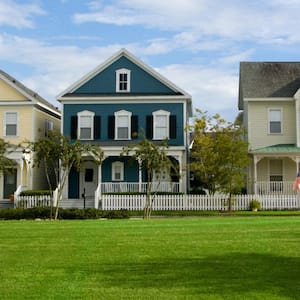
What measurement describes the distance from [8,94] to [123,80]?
742 cm

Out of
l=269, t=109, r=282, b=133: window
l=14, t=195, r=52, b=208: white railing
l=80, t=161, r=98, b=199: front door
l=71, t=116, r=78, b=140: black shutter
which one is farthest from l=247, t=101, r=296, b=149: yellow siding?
l=14, t=195, r=52, b=208: white railing

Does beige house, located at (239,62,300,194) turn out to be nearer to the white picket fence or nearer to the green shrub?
the white picket fence

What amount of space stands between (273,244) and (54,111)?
3240cm

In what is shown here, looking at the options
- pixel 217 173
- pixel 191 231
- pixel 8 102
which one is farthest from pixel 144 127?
pixel 191 231

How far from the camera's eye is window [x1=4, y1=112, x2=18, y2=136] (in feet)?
124

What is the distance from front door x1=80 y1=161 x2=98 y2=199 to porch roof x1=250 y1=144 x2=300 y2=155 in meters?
10.2

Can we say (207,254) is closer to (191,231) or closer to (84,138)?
(191,231)

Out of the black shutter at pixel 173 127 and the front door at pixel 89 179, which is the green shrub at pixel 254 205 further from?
the front door at pixel 89 179

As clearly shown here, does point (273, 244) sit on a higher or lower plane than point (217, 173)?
lower

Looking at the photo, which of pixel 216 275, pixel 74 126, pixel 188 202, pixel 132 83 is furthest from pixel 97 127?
pixel 216 275

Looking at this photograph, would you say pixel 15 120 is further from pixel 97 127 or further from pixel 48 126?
pixel 97 127

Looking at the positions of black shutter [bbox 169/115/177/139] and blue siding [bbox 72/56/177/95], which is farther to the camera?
blue siding [bbox 72/56/177/95]

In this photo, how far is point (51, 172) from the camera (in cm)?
4062

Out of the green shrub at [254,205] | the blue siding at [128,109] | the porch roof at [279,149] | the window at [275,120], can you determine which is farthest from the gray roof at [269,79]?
the green shrub at [254,205]
